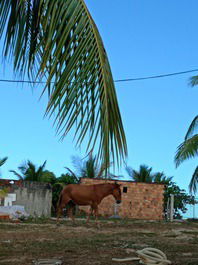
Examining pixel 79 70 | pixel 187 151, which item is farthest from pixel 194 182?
pixel 79 70

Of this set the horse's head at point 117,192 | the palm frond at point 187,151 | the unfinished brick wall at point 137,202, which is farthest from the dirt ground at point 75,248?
the unfinished brick wall at point 137,202

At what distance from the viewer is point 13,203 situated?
21359mm

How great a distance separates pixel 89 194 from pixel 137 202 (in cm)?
1058

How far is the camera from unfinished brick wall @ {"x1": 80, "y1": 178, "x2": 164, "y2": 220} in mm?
24812

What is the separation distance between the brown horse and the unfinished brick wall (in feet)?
30.3

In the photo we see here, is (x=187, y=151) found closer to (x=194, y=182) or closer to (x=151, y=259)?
(x=194, y=182)

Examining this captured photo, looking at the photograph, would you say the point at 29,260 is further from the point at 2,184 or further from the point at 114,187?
the point at 2,184

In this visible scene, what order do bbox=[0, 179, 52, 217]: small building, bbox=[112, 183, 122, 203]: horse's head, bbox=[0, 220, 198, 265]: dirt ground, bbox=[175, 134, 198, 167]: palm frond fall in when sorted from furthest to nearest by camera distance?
bbox=[0, 179, 52, 217]: small building
bbox=[175, 134, 198, 167]: palm frond
bbox=[112, 183, 122, 203]: horse's head
bbox=[0, 220, 198, 265]: dirt ground

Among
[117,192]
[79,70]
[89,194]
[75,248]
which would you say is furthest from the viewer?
[89,194]

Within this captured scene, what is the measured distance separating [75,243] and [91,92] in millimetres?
6610

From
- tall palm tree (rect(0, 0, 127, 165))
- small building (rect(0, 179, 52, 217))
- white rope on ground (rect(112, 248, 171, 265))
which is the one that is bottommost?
white rope on ground (rect(112, 248, 171, 265))

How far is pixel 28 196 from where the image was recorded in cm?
2188

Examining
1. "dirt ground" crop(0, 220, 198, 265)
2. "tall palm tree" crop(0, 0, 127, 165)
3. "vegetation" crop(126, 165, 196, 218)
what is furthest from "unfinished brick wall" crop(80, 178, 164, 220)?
"tall palm tree" crop(0, 0, 127, 165)

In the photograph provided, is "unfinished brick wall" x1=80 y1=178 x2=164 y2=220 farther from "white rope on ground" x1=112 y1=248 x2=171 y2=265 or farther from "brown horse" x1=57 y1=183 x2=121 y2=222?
"white rope on ground" x1=112 y1=248 x2=171 y2=265
